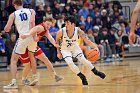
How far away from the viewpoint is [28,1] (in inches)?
806

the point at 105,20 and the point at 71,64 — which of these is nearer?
the point at 71,64

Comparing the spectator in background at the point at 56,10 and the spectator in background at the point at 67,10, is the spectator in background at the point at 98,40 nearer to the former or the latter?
the spectator in background at the point at 67,10

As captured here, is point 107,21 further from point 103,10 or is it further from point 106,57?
point 106,57

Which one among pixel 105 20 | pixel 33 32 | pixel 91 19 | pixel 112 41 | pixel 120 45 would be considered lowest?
pixel 120 45

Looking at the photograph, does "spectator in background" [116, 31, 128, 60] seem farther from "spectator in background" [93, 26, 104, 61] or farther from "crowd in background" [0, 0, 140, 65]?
"spectator in background" [93, 26, 104, 61]

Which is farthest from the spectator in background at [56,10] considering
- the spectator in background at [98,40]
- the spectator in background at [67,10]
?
the spectator in background at [98,40]

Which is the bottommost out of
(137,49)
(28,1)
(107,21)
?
(137,49)

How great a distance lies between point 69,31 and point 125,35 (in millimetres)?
13862

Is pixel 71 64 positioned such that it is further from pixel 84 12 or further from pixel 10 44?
pixel 84 12

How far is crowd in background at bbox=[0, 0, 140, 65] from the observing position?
19.4 metres

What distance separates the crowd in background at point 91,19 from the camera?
19.4 meters

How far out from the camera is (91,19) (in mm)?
22750

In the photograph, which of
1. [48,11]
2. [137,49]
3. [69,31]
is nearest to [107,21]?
[137,49]

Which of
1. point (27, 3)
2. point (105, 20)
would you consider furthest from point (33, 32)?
point (105, 20)
